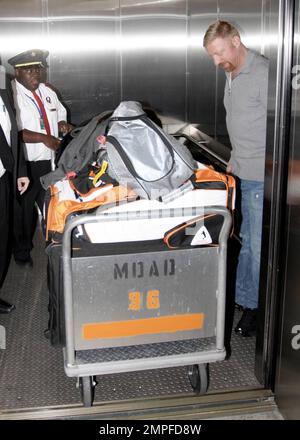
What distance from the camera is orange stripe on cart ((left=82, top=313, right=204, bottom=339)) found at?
8.70 feet

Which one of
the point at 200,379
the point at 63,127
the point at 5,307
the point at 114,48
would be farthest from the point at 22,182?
the point at 114,48

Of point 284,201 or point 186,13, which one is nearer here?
point 284,201

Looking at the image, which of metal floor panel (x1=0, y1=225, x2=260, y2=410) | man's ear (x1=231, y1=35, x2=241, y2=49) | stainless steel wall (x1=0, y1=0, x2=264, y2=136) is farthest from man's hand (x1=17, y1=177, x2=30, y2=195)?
stainless steel wall (x1=0, y1=0, x2=264, y2=136)

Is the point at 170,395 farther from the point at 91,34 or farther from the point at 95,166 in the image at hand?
the point at 91,34

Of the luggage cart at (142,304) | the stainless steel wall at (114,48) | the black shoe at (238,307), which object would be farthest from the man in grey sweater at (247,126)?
the stainless steel wall at (114,48)

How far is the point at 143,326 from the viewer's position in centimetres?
268

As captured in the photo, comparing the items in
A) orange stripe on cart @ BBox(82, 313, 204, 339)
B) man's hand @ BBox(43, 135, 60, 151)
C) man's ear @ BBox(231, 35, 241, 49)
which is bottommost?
orange stripe on cart @ BBox(82, 313, 204, 339)

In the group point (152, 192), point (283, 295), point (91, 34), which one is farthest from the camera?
point (91, 34)

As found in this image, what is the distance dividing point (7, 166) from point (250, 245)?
1474mm

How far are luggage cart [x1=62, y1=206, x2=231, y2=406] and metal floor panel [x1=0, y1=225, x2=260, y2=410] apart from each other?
1.04ft

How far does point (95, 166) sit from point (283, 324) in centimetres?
111

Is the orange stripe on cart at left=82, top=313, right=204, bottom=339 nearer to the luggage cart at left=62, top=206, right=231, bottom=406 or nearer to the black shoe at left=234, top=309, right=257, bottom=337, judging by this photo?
the luggage cart at left=62, top=206, right=231, bottom=406
